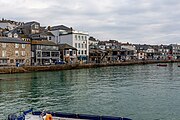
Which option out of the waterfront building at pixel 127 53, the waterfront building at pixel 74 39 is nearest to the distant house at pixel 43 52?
the waterfront building at pixel 74 39

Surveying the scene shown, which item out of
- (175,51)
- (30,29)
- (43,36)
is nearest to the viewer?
(43,36)

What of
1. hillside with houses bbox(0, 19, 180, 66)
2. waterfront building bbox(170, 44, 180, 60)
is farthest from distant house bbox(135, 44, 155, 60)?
waterfront building bbox(170, 44, 180, 60)

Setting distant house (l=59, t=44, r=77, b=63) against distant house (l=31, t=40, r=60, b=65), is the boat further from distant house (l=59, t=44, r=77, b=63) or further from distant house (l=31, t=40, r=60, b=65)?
distant house (l=59, t=44, r=77, b=63)

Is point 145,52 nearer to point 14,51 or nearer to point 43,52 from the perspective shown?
point 43,52

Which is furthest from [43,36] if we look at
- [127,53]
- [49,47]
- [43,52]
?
[127,53]

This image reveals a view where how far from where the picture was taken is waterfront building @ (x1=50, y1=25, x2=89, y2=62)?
101 metres

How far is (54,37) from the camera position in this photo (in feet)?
344

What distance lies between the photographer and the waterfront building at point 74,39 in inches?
3989

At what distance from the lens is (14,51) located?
77812mm

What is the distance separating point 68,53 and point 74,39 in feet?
26.1

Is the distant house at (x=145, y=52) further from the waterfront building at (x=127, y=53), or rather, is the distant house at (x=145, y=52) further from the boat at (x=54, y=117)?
the boat at (x=54, y=117)

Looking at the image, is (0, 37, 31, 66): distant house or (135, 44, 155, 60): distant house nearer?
(0, 37, 31, 66): distant house

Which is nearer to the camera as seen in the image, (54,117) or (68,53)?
(54,117)

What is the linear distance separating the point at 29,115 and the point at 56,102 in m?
9.08
